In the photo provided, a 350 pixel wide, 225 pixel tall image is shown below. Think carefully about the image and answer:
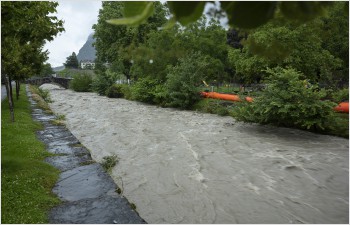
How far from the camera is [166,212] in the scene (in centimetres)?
744

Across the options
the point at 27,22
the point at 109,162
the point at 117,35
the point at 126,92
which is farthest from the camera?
the point at 117,35

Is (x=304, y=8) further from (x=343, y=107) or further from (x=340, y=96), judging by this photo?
(x=343, y=107)

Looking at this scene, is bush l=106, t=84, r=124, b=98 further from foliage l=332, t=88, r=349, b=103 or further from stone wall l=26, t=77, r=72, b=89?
foliage l=332, t=88, r=349, b=103

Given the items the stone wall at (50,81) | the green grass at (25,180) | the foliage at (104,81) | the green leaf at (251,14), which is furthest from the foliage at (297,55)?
the stone wall at (50,81)

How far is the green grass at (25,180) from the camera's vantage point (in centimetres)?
585

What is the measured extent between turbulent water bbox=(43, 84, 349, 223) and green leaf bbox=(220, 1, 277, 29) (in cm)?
657

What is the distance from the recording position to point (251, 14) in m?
0.80

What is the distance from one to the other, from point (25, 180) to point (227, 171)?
5.63 m

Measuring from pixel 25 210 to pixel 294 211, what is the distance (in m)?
5.43

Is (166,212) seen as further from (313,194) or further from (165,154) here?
(165,154)

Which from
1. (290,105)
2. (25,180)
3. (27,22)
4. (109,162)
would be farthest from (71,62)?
(25,180)

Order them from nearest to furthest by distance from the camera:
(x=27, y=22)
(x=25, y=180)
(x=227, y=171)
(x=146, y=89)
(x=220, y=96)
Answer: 1. (x=25, y=180)
2. (x=27, y=22)
3. (x=227, y=171)
4. (x=220, y=96)
5. (x=146, y=89)

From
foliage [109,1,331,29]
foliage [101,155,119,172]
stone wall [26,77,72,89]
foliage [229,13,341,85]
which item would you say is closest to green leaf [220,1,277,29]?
foliage [109,1,331,29]

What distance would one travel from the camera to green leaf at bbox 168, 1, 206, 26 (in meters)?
0.80
